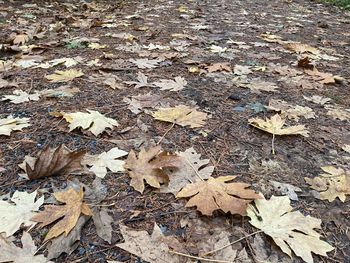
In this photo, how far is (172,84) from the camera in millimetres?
2312

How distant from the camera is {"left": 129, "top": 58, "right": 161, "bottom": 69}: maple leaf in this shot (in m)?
2.69

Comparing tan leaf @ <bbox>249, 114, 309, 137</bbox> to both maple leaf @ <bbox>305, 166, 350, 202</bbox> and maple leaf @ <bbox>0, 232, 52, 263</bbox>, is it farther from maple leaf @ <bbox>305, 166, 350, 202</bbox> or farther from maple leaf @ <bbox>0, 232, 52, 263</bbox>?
maple leaf @ <bbox>0, 232, 52, 263</bbox>

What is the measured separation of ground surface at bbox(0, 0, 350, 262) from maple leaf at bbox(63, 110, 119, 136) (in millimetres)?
36

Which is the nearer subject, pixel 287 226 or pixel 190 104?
pixel 287 226

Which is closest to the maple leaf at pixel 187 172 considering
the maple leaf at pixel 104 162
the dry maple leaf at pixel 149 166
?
the dry maple leaf at pixel 149 166

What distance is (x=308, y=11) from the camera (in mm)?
6098

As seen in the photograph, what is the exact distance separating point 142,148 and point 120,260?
58cm

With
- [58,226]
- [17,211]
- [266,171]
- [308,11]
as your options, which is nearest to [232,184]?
[266,171]

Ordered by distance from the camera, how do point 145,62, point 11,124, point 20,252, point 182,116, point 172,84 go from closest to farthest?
point 20,252, point 11,124, point 182,116, point 172,84, point 145,62

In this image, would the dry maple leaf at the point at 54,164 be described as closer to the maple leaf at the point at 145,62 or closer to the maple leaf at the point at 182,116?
the maple leaf at the point at 182,116

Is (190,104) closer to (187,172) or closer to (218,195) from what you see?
(187,172)

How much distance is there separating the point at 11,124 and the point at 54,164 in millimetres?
519

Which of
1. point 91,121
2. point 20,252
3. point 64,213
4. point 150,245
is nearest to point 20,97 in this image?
point 91,121

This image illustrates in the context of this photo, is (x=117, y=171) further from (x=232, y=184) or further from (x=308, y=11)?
(x=308, y=11)
